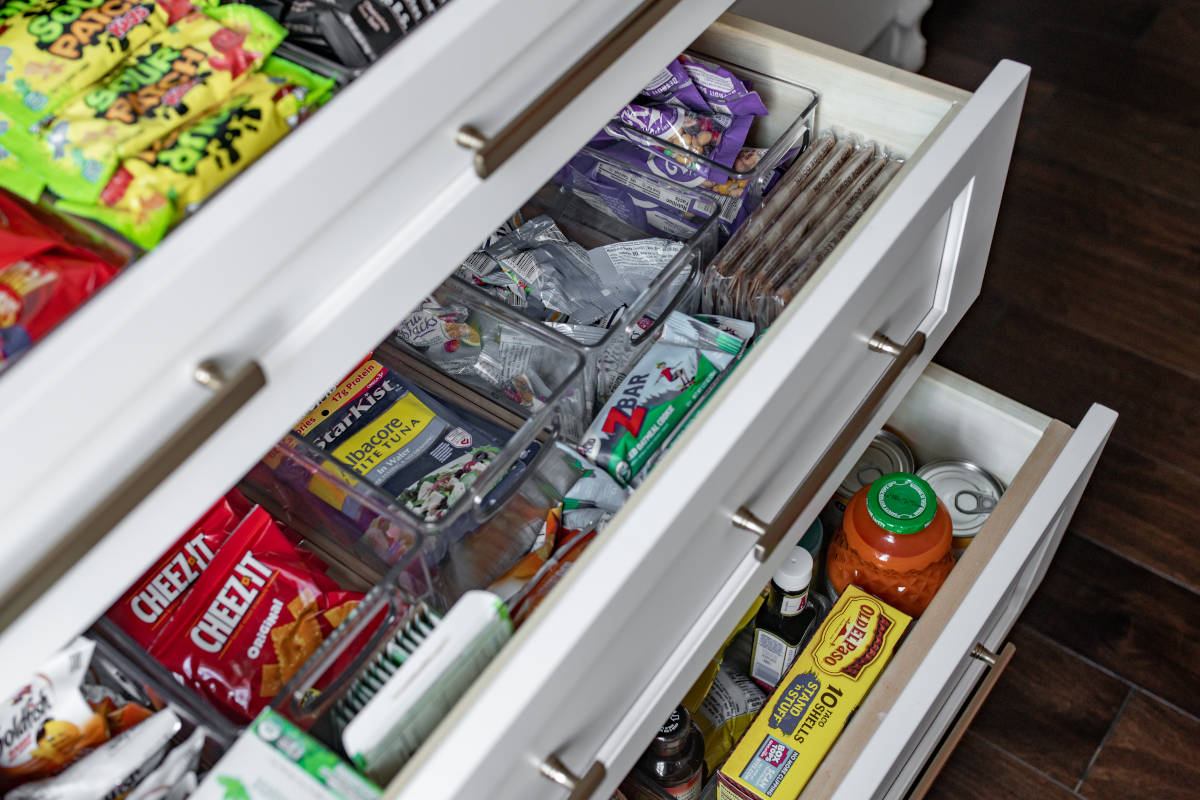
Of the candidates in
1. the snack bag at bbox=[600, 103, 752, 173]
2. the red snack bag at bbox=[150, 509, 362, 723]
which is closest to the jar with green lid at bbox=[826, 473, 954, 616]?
the snack bag at bbox=[600, 103, 752, 173]

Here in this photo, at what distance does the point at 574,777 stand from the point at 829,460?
32 centimetres

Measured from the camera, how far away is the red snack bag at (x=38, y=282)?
0.48 m

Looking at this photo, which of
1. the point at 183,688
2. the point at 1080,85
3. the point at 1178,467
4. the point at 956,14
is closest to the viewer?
the point at 183,688

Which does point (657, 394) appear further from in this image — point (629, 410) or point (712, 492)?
point (712, 492)

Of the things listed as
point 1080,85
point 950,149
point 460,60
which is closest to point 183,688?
point 460,60

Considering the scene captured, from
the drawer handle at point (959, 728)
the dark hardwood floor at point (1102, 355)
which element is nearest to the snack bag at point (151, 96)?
the drawer handle at point (959, 728)

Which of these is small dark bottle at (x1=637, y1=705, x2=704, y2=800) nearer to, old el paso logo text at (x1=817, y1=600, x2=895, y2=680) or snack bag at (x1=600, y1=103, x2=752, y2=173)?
old el paso logo text at (x1=817, y1=600, x2=895, y2=680)

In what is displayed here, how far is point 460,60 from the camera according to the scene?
549 mm

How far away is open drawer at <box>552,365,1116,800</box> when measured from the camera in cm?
79

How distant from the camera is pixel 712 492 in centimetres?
66

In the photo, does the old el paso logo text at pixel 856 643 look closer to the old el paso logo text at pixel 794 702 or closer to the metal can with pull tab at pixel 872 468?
the old el paso logo text at pixel 794 702

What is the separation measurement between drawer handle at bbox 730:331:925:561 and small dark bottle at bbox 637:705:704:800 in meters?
0.25

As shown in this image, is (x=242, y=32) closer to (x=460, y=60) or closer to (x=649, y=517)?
(x=460, y=60)

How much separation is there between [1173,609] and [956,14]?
4.00 feet
